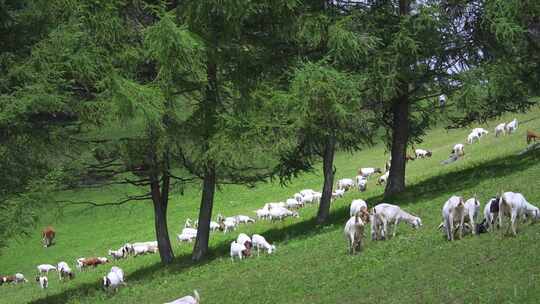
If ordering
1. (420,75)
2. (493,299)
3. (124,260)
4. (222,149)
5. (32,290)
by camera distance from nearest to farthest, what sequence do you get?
(493,299), (222,149), (420,75), (32,290), (124,260)

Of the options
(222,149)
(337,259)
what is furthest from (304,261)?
(222,149)

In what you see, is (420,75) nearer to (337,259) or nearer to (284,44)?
(284,44)

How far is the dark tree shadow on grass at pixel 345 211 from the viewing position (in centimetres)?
A: 2225

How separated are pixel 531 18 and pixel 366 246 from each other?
10.7 metres

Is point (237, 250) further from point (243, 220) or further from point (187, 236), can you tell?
point (243, 220)

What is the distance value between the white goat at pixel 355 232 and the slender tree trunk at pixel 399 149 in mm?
8279

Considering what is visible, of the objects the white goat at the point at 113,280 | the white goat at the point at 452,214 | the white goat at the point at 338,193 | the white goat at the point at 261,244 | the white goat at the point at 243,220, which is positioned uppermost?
the white goat at the point at 452,214

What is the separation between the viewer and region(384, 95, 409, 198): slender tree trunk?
2465cm

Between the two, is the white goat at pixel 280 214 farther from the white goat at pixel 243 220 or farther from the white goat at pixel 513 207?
the white goat at pixel 513 207

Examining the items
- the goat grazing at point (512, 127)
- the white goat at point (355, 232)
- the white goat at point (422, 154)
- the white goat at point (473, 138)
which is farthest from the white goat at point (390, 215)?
the white goat at point (422, 154)

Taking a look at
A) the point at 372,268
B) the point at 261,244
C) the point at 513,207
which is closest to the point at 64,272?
the point at 261,244

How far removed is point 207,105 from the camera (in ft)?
74.6

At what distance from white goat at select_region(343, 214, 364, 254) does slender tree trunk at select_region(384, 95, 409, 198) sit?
326 inches

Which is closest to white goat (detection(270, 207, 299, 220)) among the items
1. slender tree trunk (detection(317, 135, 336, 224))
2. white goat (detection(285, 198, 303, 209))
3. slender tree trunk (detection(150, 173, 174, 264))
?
white goat (detection(285, 198, 303, 209))
